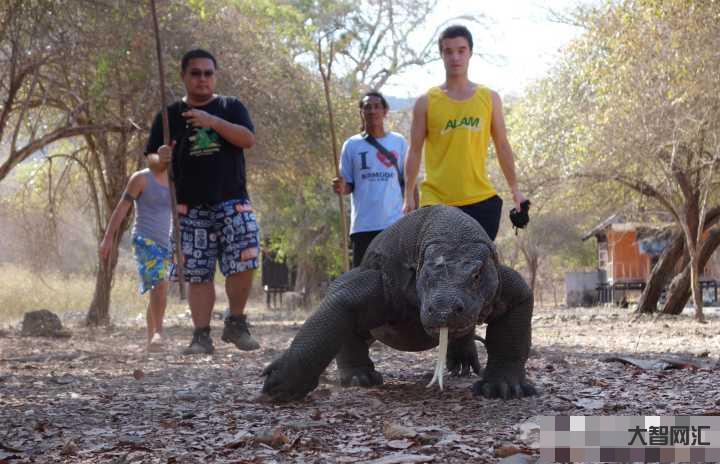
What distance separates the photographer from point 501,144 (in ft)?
17.7

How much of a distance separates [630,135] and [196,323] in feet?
27.9

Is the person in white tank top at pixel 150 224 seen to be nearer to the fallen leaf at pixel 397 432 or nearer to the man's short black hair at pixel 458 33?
the man's short black hair at pixel 458 33

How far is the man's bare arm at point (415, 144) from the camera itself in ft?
17.1

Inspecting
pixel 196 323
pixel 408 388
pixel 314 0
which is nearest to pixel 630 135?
pixel 196 323

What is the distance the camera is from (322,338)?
167 inches

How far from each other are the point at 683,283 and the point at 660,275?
2.17 feet

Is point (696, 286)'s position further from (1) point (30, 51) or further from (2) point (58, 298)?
(2) point (58, 298)

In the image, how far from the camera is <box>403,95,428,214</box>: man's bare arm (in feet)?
17.1

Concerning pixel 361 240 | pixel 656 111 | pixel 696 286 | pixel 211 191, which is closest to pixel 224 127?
pixel 211 191

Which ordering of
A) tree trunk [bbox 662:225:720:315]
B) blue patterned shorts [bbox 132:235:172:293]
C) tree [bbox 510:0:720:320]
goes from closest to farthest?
blue patterned shorts [bbox 132:235:172:293] < tree [bbox 510:0:720:320] < tree trunk [bbox 662:225:720:315]

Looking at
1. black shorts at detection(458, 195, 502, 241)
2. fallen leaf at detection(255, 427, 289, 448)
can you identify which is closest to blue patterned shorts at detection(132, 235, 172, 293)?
black shorts at detection(458, 195, 502, 241)

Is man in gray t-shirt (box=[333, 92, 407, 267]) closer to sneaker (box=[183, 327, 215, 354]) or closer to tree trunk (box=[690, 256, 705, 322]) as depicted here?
sneaker (box=[183, 327, 215, 354])

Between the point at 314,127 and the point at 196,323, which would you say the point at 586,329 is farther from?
the point at 196,323

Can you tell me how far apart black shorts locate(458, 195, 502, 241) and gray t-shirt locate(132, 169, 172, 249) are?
2821mm
